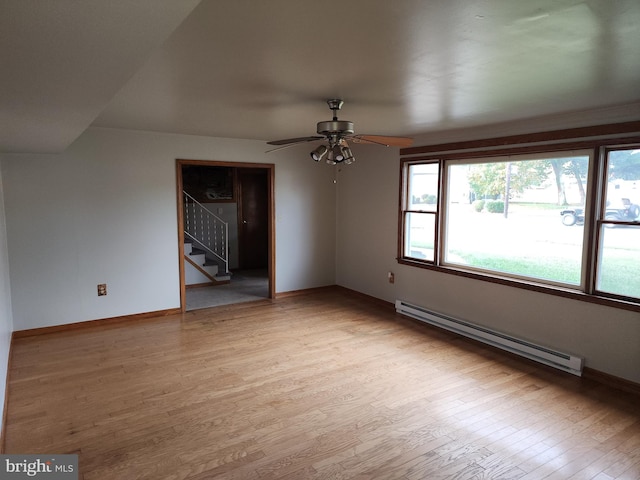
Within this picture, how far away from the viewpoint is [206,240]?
25.1 feet

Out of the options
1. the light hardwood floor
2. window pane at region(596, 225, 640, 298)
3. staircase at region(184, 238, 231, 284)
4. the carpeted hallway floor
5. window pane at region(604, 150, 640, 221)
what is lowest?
the light hardwood floor

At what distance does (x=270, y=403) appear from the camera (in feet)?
10.1

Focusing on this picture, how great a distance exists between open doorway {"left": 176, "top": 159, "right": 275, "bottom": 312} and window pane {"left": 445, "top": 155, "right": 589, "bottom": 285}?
2690mm

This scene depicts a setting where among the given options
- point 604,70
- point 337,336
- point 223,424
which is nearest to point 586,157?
point 604,70

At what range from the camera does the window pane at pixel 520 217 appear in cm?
374

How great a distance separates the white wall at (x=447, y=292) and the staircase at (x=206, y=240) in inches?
87.8

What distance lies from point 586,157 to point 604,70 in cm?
145

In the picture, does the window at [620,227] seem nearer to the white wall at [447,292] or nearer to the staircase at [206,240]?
the white wall at [447,292]

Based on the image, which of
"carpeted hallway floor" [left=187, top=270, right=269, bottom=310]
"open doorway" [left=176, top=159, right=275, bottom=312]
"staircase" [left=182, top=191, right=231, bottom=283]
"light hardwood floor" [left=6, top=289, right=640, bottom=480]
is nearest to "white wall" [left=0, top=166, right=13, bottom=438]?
"light hardwood floor" [left=6, top=289, right=640, bottom=480]

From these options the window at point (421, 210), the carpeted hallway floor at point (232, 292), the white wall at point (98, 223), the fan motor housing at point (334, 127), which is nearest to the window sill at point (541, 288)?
the window at point (421, 210)

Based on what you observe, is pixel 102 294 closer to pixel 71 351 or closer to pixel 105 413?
pixel 71 351

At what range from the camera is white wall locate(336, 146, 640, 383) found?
343cm

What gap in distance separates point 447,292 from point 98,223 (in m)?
4.26

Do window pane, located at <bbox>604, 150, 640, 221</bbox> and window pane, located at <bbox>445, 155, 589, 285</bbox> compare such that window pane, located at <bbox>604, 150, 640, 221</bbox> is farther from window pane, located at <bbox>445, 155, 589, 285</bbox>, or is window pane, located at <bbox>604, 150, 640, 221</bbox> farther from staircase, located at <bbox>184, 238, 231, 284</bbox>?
staircase, located at <bbox>184, 238, 231, 284</bbox>
